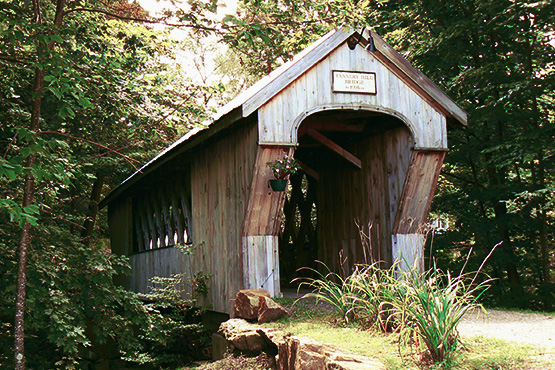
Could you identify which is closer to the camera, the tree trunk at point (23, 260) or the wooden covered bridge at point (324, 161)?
the tree trunk at point (23, 260)

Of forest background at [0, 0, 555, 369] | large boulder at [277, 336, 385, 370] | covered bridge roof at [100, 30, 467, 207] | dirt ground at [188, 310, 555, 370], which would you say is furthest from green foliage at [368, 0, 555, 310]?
large boulder at [277, 336, 385, 370]

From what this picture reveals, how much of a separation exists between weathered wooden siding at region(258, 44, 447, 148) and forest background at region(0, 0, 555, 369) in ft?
1.81

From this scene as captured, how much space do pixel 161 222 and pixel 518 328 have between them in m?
7.68

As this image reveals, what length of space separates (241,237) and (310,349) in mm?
2913

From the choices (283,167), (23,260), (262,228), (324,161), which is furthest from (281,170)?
(324,161)

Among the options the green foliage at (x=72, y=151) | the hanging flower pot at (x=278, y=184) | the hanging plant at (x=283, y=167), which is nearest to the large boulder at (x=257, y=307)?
the hanging flower pot at (x=278, y=184)

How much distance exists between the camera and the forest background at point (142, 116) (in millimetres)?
6043

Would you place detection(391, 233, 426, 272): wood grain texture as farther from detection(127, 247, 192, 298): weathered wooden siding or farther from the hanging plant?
detection(127, 247, 192, 298): weathered wooden siding

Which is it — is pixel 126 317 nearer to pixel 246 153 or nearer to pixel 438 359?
pixel 246 153

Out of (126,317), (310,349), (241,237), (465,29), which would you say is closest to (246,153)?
(241,237)

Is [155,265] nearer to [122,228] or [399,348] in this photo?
[122,228]

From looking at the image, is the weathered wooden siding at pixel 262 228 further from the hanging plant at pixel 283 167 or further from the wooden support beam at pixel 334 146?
the wooden support beam at pixel 334 146

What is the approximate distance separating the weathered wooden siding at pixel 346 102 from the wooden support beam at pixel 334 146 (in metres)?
1.24

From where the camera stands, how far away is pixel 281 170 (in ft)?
22.7
